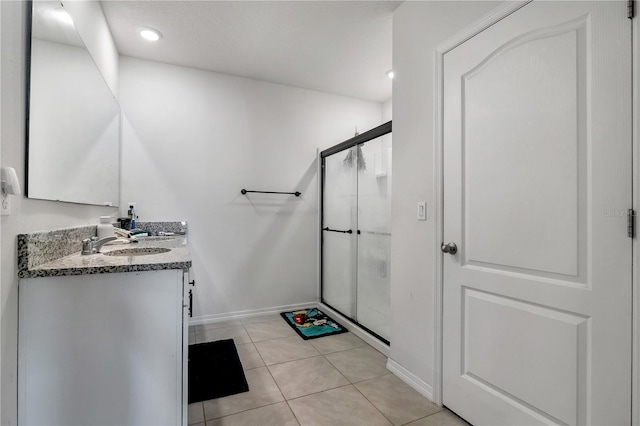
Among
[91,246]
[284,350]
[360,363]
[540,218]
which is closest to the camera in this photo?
[540,218]

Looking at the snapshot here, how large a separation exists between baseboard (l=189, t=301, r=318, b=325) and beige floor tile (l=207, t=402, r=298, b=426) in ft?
4.85

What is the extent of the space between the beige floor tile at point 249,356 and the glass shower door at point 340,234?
0.97 m

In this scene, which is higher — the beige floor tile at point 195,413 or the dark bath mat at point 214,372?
the dark bath mat at point 214,372

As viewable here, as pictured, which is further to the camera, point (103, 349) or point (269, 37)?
point (269, 37)

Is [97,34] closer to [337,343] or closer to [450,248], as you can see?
[450,248]

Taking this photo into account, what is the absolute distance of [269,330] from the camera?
9.04 feet

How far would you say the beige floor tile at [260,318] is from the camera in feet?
9.74

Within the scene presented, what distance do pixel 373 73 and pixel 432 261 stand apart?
83.9 inches

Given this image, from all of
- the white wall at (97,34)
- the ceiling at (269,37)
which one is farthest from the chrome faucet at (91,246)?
the ceiling at (269,37)

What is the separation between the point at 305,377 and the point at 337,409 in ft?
1.23

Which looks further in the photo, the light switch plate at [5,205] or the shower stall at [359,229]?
the shower stall at [359,229]

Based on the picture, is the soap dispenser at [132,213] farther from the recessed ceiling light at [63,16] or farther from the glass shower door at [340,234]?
the glass shower door at [340,234]

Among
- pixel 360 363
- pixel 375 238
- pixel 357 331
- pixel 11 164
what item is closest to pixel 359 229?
pixel 375 238

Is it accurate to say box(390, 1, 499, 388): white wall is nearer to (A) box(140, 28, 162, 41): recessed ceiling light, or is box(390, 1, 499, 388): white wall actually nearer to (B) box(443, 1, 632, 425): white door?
(B) box(443, 1, 632, 425): white door
